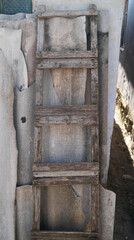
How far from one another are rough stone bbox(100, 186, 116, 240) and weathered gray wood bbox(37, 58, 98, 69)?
1173 mm

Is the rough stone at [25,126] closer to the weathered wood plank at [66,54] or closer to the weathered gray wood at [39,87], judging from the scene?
the weathered gray wood at [39,87]

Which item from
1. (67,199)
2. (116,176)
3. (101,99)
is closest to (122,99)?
(116,176)

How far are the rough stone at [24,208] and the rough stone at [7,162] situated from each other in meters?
0.06

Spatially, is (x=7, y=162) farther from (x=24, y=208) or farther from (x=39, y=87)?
(x=39, y=87)

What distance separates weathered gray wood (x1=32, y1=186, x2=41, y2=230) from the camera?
90.0 inches

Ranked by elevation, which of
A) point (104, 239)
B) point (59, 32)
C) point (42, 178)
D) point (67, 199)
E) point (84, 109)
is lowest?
point (104, 239)

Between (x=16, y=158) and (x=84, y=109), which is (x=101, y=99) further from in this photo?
(x=16, y=158)

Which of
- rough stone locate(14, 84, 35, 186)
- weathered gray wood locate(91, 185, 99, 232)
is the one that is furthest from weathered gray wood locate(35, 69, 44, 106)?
weathered gray wood locate(91, 185, 99, 232)

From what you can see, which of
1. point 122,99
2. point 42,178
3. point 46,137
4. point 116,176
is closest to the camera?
point 42,178

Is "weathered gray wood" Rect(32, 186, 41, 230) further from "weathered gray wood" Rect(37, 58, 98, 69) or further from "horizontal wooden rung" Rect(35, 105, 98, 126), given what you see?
"weathered gray wood" Rect(37, 58, 98, 69)

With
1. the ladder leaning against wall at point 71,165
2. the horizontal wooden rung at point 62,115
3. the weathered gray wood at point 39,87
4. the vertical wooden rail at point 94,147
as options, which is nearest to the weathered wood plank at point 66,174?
the ladder leaning against wall at point 71,165

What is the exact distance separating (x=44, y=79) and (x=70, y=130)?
56 cm

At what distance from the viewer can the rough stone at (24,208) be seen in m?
2.42

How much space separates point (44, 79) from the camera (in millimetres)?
2447
